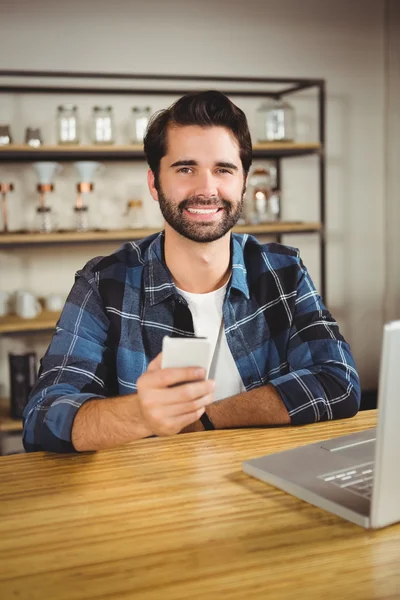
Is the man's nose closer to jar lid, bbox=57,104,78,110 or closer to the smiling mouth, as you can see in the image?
the smiling mouth

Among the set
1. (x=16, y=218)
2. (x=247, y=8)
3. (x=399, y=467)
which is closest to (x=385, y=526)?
(x=399, y=467)

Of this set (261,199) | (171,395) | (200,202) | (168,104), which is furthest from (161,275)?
(168,104)

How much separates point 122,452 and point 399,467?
20.6 inches

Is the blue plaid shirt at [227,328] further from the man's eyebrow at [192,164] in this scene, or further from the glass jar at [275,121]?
the glass jar at [275,121]

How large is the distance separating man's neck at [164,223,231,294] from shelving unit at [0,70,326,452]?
5.00 feet

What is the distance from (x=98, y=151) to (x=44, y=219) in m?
0.41

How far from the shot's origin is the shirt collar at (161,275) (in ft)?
5.67

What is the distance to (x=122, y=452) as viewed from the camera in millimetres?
1253

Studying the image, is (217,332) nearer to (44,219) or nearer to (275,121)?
(44,219)

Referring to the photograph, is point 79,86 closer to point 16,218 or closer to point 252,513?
point 16,218

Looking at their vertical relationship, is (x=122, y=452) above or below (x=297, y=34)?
below

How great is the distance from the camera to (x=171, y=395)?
3.34 ft

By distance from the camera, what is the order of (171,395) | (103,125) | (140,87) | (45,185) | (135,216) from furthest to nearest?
(140,87)
(135,216)
(103,125)
(45,185)
(171,395)

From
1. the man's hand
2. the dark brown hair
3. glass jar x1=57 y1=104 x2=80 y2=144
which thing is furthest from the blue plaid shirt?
glass jar x1=57 y1=104 x2=80 y2=144
